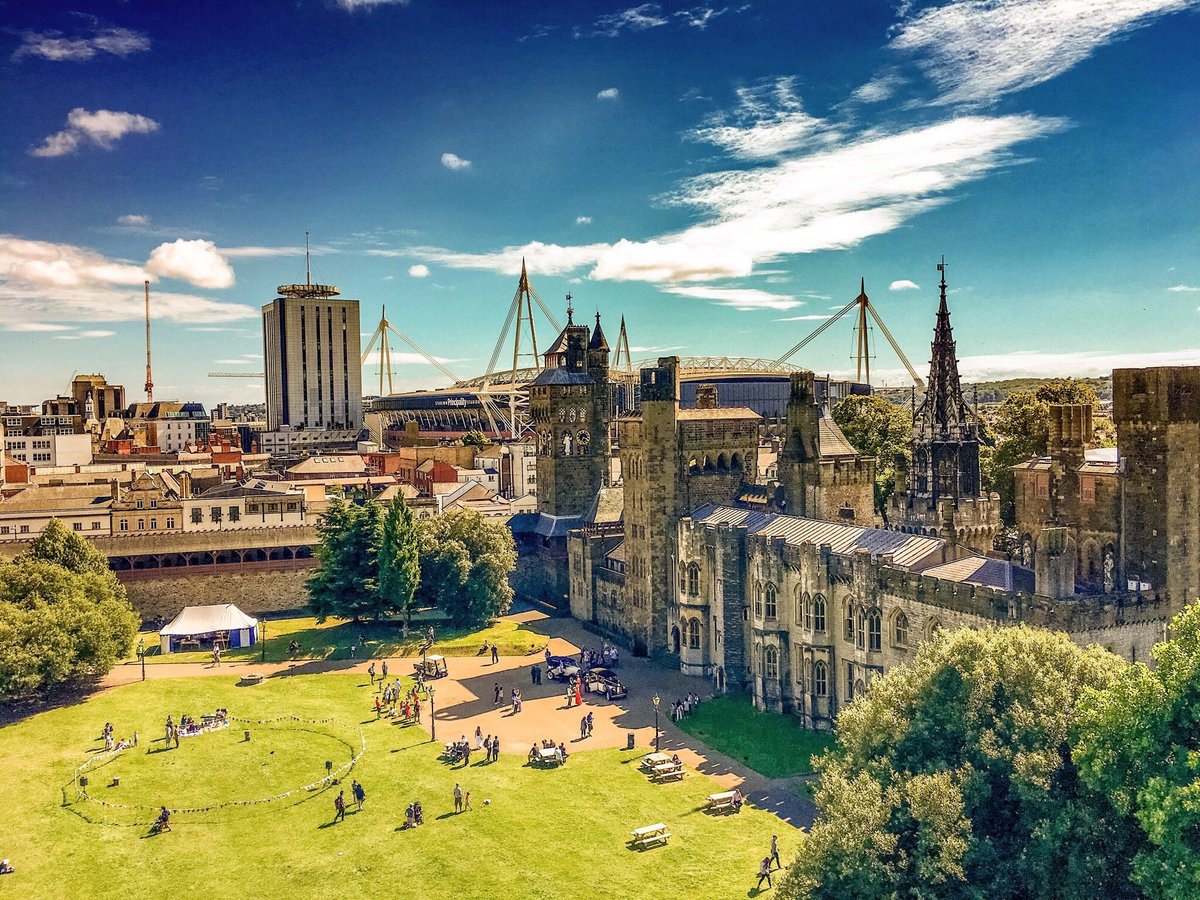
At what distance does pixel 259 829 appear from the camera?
4103 centimetres

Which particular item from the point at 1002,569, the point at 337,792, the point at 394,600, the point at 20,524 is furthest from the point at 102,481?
the point at 1002,569

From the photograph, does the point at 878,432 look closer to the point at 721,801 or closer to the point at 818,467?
the point at 818,467

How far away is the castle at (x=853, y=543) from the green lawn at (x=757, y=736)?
142 cm

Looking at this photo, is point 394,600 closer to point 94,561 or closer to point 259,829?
point 94,561

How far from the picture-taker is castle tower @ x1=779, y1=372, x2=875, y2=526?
63.5m

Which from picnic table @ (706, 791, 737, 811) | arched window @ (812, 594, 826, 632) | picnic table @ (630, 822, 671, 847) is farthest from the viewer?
arched window @ (812, 594, 826, 632)

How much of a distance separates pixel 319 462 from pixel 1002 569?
105m

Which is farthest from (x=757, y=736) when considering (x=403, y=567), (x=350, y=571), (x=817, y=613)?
(x=350, y=571)

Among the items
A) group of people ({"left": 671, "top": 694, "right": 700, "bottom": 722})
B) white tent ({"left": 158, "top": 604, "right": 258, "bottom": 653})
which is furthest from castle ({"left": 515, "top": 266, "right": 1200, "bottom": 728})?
white tent ({"left": 158, "top": 604, "right": 258, "bottom": 653})

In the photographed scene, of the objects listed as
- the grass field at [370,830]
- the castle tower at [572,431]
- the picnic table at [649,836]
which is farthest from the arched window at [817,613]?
the castle tower at [572,431]

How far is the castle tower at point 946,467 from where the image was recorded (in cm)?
5981

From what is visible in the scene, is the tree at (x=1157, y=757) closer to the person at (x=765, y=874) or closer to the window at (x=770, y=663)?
the person at (x=765, y=874)

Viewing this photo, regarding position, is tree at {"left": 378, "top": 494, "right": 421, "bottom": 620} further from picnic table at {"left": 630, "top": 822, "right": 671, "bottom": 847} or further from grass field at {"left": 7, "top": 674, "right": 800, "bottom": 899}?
picnic table at {"left": 630, "top": 822, "right": 671, "bottom": 847}

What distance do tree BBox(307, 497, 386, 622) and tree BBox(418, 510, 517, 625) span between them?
3.94 meters
